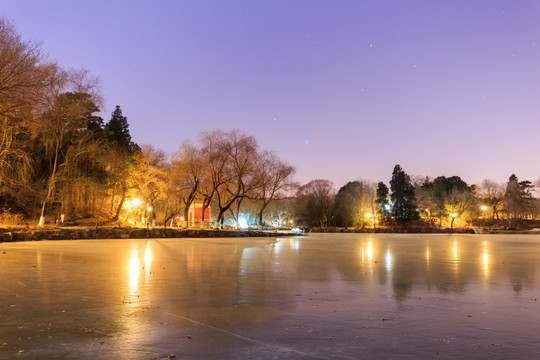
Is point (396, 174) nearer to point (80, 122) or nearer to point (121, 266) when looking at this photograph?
point (80, 122)

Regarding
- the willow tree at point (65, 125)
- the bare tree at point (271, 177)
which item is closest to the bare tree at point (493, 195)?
the bare tree at point (271, 177)

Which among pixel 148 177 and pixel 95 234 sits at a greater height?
pixel 148 177

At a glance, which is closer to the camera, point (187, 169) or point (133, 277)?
point (133, 277)

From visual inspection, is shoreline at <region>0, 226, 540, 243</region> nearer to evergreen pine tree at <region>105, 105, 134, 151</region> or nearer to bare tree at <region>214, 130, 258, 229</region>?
bare tree at <region>214, 130, 258, 229</region>

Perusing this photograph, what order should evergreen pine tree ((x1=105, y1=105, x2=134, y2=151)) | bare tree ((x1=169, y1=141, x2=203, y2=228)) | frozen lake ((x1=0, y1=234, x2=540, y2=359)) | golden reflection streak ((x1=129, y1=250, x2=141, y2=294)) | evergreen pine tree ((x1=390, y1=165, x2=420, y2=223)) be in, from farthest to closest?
1. evergreen pine tree ((x1=390, y1=165, x2=420, y2=223))
2. evergreen pine tree ((x1=105, y1=105, x2=134, y2=151))
3. bare tree ((x1=169, y1=141, x2=203, y2=228))
4. golden reflection streak ((x1=129, y1=250, x2=141, y2=294))
5. frozen lake ((x1=0, y1=234, x2=540, y2=359))

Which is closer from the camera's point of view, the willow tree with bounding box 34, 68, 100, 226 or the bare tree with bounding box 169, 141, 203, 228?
the willow tree with bounding box 34, 68, 100, 226

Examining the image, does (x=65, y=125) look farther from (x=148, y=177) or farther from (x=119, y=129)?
(x=119, y=129)

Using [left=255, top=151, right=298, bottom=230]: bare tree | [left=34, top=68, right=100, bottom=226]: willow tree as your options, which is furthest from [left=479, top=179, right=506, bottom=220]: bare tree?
[left=34, top=68, right=100, bottom=226]: willow tree

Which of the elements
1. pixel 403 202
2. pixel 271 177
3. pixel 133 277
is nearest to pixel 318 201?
pixel 403 202

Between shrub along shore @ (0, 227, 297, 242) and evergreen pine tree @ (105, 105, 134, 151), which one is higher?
evergreen pine tree @ (105, 105, 134, 151)

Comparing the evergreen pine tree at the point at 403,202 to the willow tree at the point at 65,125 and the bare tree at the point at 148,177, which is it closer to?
the bare tree at the point at 148,177

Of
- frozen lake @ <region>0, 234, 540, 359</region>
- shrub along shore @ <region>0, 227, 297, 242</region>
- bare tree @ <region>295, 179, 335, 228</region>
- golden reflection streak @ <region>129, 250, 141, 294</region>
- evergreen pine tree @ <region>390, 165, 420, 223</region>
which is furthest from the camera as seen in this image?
bare tree @ <region>295, 179, 335, 228</region>

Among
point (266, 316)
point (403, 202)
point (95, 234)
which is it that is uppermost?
point (403, 202)

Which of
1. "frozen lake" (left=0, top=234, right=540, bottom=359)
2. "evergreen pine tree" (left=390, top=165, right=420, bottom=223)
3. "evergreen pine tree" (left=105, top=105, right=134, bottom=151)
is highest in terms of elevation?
"evergreen pine tree" (left=105, top=105, right=134, bottom=151)
